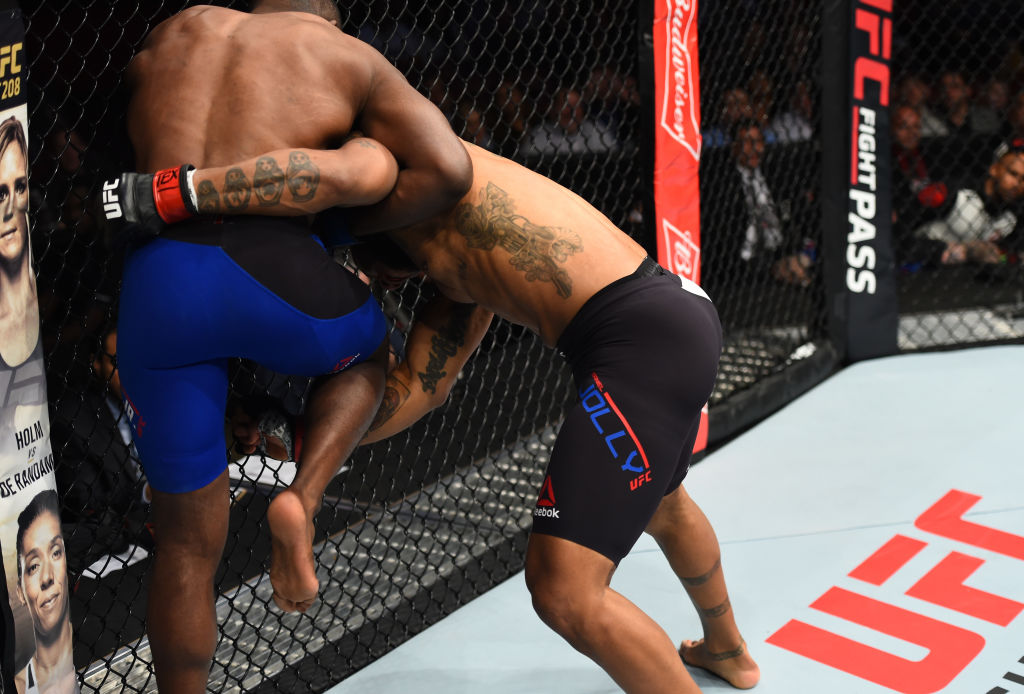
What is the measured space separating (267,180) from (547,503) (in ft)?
2.07

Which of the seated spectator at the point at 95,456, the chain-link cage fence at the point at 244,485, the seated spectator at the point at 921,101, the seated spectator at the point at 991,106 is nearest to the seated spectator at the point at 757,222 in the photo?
the chain-link cage fence at the point at 244,485

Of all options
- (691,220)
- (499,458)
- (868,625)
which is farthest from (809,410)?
(868,625)

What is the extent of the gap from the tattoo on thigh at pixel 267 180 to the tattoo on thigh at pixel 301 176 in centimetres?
1

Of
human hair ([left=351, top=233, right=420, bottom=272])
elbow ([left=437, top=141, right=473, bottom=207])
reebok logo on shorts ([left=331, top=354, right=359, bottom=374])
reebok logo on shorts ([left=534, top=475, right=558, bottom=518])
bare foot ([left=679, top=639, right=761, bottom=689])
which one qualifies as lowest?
bare foot ([left=679, top=639, right=761, bottom=689])

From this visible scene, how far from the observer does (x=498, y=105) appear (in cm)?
349

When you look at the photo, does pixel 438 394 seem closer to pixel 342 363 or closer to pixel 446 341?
pixel 446 341

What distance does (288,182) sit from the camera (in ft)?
4.85

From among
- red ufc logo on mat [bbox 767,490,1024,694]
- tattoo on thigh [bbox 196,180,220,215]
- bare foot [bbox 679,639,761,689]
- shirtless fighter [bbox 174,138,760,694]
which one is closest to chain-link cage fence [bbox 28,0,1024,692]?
tattoo on thigh [bbox 196,180,220,215]

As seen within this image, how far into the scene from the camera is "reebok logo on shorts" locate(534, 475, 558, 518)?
160 centimetres

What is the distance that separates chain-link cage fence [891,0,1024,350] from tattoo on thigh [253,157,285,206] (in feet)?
10.6

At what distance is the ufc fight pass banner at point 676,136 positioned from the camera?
2.92 metres

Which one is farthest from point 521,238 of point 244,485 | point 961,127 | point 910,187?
point 961,127

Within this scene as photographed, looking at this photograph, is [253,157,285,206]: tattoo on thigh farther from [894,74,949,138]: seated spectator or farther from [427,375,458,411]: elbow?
[894,74,949,138]: seated spectator

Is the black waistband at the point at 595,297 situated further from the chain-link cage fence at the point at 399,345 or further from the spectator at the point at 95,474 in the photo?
the spectator at the point at 95,474
